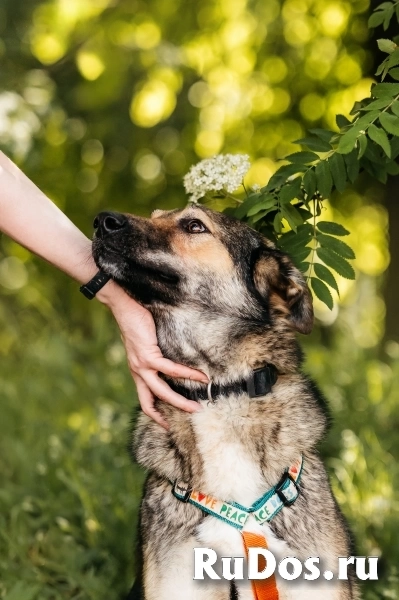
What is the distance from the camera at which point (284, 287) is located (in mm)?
3328

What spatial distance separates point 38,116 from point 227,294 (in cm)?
415

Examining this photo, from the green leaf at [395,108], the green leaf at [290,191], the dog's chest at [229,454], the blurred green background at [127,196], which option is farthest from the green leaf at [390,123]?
the blurred green background at [127,196]

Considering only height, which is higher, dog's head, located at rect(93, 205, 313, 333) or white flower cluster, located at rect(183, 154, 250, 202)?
white flower cluster, located at rect(183, 154, 250, 202)

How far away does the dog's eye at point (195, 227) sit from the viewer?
3.42m

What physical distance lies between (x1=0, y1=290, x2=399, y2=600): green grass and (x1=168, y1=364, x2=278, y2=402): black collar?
4.49 feet

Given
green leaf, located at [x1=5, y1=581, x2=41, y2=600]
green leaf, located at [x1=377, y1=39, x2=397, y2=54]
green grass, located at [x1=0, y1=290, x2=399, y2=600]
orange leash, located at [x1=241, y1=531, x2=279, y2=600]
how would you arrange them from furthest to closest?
1. green grass, located at [x1=0, y1=290, x2=399, y2=600]
2. green leaf, located at [x1=5, y1=581, x2=41, y2=600]
3. green leaf, located at [x1=377, y1=39, x2=397, y2=54]
4. orange leash, located at [x1=241, y1=531, x2=279, y2=600]

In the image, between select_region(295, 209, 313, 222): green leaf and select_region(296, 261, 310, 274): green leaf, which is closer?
select_region(296, 261, 310, 274): green leaf

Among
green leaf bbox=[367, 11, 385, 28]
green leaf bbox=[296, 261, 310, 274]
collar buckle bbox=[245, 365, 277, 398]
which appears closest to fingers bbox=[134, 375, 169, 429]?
collar buckle bbox=[245, 365, 277, 398]

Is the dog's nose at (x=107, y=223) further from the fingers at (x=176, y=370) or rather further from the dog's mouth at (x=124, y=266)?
the fingers at (x=176, y=370)

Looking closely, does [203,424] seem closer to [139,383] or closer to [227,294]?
[139,383]

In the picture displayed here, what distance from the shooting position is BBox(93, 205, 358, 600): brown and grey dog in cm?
299

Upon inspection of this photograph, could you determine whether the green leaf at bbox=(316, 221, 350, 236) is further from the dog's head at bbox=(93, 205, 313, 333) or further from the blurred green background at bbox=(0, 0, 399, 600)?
the blurred green background at bbox=(0, 0, 399, 600)

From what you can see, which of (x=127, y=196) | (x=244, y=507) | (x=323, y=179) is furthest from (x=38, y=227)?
(x=127, y=196)

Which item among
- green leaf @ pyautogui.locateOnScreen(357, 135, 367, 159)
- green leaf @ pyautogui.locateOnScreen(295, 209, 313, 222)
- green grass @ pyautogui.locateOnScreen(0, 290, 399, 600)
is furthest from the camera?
green grass @ pyautogui.locateOnScreen(0, 290, 399, 600)
